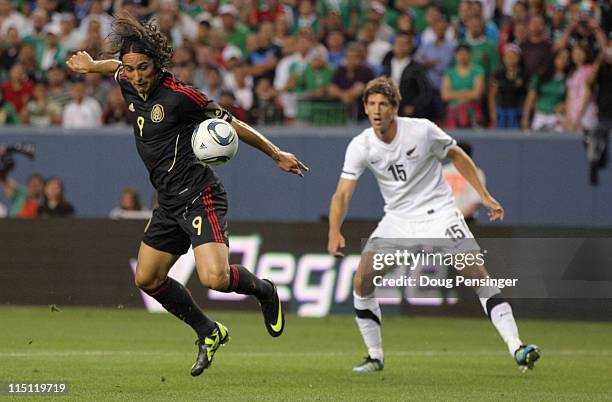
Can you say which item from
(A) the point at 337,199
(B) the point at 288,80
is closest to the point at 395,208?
(A) the point at 337,199

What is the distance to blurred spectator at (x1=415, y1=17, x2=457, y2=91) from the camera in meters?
17.9

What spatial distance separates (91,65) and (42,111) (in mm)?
10051

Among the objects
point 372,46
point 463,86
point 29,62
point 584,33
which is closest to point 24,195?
point 29,62

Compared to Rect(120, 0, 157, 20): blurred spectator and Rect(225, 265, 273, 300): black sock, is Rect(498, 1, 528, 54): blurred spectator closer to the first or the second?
Rect(120, 0, 157, 20): blurred spectator

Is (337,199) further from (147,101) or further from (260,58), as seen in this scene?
(260,58)

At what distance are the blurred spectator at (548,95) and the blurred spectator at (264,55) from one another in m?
3.82

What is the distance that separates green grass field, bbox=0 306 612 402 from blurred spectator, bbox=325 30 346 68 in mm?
4620

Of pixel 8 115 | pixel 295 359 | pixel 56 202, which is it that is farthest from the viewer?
pixel 8 115

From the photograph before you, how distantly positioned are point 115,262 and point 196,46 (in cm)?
470

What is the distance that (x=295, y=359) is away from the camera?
11.4 metres

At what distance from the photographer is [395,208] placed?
35.2 feet

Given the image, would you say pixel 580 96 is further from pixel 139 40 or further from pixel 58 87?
pixel 139 40

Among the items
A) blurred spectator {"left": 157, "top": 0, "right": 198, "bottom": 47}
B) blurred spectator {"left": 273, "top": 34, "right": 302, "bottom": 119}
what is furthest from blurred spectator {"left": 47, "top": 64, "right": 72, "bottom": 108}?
blurred spectator {"left": 273, "top": 34, "right": 302, "bottom": 119}

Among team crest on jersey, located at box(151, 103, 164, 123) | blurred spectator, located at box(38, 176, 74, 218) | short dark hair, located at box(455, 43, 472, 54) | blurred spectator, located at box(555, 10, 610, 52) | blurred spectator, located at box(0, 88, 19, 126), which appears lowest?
blurred spectator, located at box(38, 176, 74, 218)
